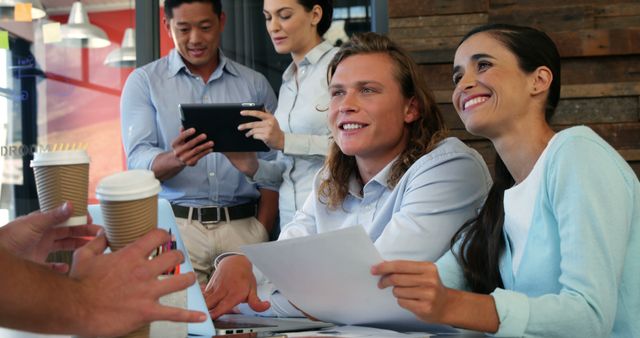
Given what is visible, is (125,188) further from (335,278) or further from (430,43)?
(430,43)

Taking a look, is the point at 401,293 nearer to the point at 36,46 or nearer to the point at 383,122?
the point at 383,122

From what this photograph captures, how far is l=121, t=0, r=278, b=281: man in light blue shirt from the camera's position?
9.65 feet

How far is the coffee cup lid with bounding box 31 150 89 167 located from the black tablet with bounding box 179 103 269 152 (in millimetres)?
1476

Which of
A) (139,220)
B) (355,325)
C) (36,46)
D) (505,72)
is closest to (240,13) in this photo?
(36,46)

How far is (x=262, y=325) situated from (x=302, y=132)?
4.48ft

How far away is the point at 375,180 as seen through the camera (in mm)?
2023

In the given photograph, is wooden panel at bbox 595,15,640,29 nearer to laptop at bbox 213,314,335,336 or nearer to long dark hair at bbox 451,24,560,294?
long dark hair at bbox 451,24,560,294

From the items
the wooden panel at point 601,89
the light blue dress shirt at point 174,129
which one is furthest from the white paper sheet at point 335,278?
the wooden panel at point 601,89

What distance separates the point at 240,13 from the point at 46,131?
107 centimetres

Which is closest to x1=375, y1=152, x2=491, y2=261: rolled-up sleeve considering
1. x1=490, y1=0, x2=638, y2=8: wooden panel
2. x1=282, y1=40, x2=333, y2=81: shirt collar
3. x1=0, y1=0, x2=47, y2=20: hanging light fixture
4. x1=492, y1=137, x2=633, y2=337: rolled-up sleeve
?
x1=492, y1=137, x2=633, y2=337: rolled-up sleeve

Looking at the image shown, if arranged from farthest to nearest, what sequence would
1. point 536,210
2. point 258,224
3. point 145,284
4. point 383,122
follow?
point 258,224 → point 383,122 → point 536,210 → point 145,284

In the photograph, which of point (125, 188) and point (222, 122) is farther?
point (222, 122)

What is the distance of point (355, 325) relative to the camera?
1493mm

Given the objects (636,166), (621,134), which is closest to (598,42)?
(621,134)
